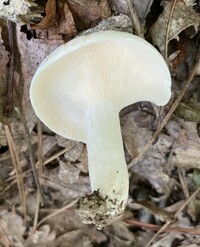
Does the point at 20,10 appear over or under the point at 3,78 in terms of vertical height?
over

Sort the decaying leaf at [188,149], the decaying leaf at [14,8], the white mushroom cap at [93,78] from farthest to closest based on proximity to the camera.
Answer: the decaying leaf at [188,149], the decaying leaf at [14,8], the white mushroom cap at [93,78]

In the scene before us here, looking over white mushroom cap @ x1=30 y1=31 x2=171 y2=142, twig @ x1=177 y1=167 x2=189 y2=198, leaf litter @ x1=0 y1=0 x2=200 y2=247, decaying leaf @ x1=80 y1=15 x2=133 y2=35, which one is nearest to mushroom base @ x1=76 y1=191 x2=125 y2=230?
white mushroom cap @ x1=30 y1=31 x2=171 y2=142

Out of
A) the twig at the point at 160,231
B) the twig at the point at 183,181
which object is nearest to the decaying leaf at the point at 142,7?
the twig at the point at 183,181

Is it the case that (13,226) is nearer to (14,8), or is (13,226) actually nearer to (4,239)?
(4,239)

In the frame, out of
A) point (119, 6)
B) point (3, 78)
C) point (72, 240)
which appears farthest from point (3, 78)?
point (72, 240)

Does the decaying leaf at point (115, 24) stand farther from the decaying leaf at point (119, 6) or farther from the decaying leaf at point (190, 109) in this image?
the decaying leaf at point (190, 109)

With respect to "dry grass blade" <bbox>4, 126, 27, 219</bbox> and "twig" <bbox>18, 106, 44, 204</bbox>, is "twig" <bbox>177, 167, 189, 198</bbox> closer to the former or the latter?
"twig" <bbox>18, 106, 44, 204</bbox>
